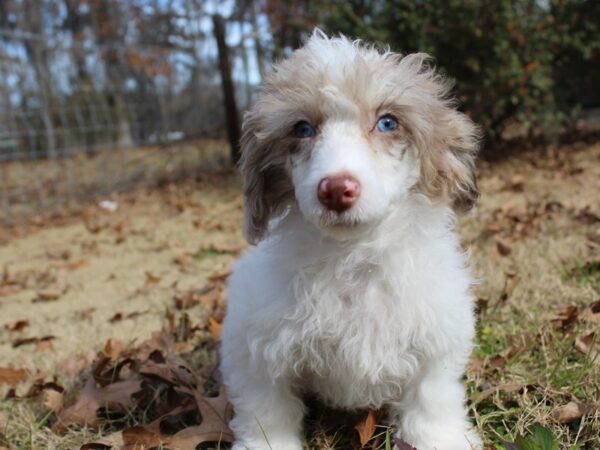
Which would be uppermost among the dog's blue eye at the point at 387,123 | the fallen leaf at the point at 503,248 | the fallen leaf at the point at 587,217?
the dog's blue eye at the point at 387,123

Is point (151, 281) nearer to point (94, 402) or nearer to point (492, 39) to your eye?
point (94, 402)

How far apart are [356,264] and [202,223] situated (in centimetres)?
449

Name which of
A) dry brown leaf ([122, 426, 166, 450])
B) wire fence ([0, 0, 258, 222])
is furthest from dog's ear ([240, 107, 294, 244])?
wire fence ([0, 0, 258, 222])

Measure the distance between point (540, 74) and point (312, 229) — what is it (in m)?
6.48

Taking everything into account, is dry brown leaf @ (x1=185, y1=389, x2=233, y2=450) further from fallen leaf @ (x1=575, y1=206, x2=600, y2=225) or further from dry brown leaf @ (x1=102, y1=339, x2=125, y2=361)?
fallen leaf @ (x1=575, y1=206, x2=600, y2=225)

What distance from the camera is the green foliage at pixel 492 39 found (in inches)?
280

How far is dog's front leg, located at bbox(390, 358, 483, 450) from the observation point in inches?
77.2

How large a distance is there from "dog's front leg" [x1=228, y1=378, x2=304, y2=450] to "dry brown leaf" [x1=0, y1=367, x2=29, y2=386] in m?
1.36

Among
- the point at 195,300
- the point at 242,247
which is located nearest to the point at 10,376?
the point at 195,300

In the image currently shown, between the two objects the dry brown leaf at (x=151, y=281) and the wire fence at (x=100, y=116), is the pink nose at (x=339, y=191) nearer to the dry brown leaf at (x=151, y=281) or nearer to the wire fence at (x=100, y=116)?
Result: the dry brown leaf at (x=151, y=281)

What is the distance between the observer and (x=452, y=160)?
2000 millimetres

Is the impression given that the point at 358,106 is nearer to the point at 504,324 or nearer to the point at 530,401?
the point at 530,401

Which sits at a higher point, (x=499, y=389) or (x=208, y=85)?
(x=208, y=85)

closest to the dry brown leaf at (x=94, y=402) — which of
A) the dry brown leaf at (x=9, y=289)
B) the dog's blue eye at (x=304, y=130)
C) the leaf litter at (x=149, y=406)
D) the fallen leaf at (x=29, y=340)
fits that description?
the leaf litter at (x=149, y=406)
